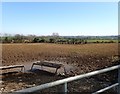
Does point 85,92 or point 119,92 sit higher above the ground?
point 119,92

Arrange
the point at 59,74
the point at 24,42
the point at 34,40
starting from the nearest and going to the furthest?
the point at 59,74, the point at 24,42, the point at 34,40

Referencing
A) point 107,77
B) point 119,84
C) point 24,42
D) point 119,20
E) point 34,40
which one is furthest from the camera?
point 34,40

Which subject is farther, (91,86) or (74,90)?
(91,86)

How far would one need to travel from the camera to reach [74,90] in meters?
4.43

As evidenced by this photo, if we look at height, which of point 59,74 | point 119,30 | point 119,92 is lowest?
point 59,74

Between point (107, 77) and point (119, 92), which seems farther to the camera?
point (107, 77)

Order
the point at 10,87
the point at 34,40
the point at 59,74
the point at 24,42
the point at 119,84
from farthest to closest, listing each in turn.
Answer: the point at 34,40 → the point at 24,42 → the point at 59,74 → the point at 10,87 → the point at 119,84

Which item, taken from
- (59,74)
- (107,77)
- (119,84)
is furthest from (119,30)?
(59,74)

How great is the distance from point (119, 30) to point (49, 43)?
14372 millimetres

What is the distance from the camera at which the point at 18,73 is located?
6.45m

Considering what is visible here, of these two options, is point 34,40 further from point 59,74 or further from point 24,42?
point 59,74

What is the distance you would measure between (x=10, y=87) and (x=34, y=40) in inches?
522

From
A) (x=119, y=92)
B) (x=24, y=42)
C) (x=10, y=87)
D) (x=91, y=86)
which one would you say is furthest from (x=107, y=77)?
(x=24, y=42)

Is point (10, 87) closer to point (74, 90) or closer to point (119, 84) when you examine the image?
point (74, 90)
